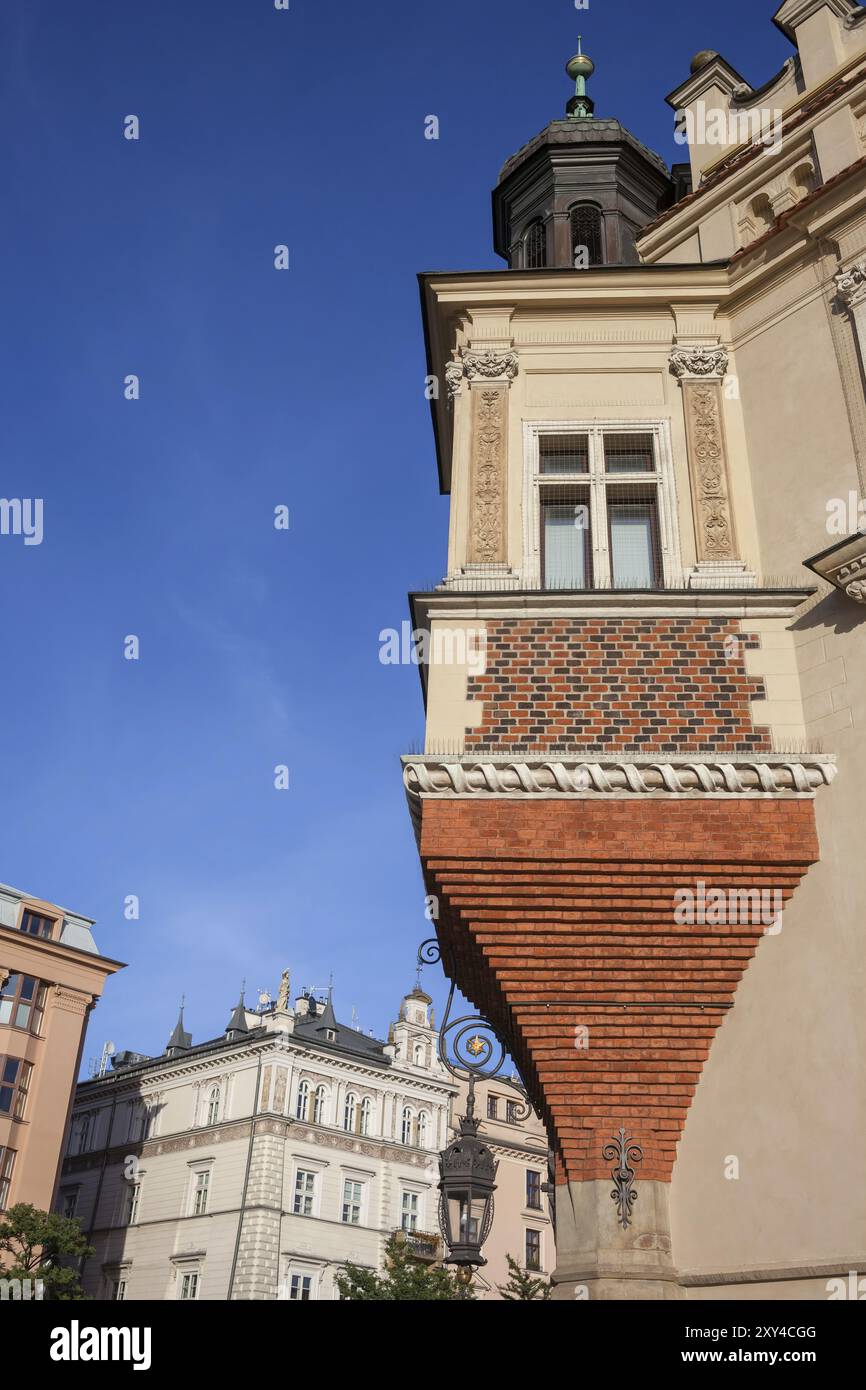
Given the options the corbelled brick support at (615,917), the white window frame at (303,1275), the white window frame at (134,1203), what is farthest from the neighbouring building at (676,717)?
the white window frame at (134,1203)

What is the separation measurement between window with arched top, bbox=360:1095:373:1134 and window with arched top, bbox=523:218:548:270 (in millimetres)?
54772

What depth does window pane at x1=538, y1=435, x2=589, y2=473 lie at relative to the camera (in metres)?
13.0

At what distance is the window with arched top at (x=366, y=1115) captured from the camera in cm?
6316

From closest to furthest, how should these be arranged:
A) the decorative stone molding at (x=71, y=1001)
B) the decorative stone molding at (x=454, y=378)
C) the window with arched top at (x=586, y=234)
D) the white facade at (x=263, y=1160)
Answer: the decorative stone molding at (x=454, y=378) < the window with arched top at (x=586, y=234) < the decorative stone molding at (x=71, y=1001) < the white facade at (x=263, y=1160)

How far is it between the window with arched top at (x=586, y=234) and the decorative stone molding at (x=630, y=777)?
9397 mm

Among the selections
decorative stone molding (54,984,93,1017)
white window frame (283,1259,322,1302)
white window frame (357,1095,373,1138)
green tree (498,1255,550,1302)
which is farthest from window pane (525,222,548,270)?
white window frame (357,1095,373,1138)

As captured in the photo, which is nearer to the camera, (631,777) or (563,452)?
(631,777)

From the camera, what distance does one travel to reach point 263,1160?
189 feet

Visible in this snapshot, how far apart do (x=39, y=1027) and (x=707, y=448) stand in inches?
1734

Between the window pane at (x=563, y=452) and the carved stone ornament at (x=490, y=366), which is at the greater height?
the carved stone ornament at (x=490, y=366)

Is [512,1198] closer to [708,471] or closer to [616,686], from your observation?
[708,471]

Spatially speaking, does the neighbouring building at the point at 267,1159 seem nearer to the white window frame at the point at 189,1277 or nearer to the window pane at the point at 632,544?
the white window frame at the point at 189,1277

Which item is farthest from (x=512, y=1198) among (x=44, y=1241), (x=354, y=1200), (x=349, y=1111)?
(x=44, y=1241)
